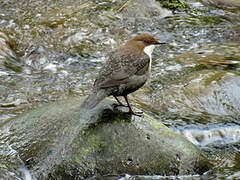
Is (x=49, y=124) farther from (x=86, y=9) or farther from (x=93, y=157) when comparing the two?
(x=86, y=9)

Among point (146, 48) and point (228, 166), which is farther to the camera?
point (146, 48)

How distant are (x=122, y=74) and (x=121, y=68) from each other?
74 millimetres

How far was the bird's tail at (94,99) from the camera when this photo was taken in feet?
11.0

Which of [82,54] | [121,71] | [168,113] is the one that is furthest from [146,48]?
[82,54]

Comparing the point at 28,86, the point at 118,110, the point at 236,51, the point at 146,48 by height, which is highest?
the point at 146,48

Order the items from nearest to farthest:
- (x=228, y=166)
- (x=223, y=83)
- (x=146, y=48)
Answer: (x=228, y=166) → (x=146, y=48) → (x=223, y=83)

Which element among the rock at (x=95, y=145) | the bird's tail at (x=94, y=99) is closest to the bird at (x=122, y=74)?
the bird's tail at (x=94, y=99)

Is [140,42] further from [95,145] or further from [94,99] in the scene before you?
[95,145]

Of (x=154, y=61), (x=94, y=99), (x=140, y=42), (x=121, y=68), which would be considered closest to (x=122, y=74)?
(x=121, y=68)

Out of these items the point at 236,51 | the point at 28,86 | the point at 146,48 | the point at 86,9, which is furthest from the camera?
the point at 86,9

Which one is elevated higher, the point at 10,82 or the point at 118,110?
the point at 118,110

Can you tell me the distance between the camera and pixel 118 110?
158 inches

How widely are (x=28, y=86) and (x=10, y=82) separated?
33cm

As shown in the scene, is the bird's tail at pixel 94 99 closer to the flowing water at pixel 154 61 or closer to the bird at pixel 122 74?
the bird at pixel 122 74
